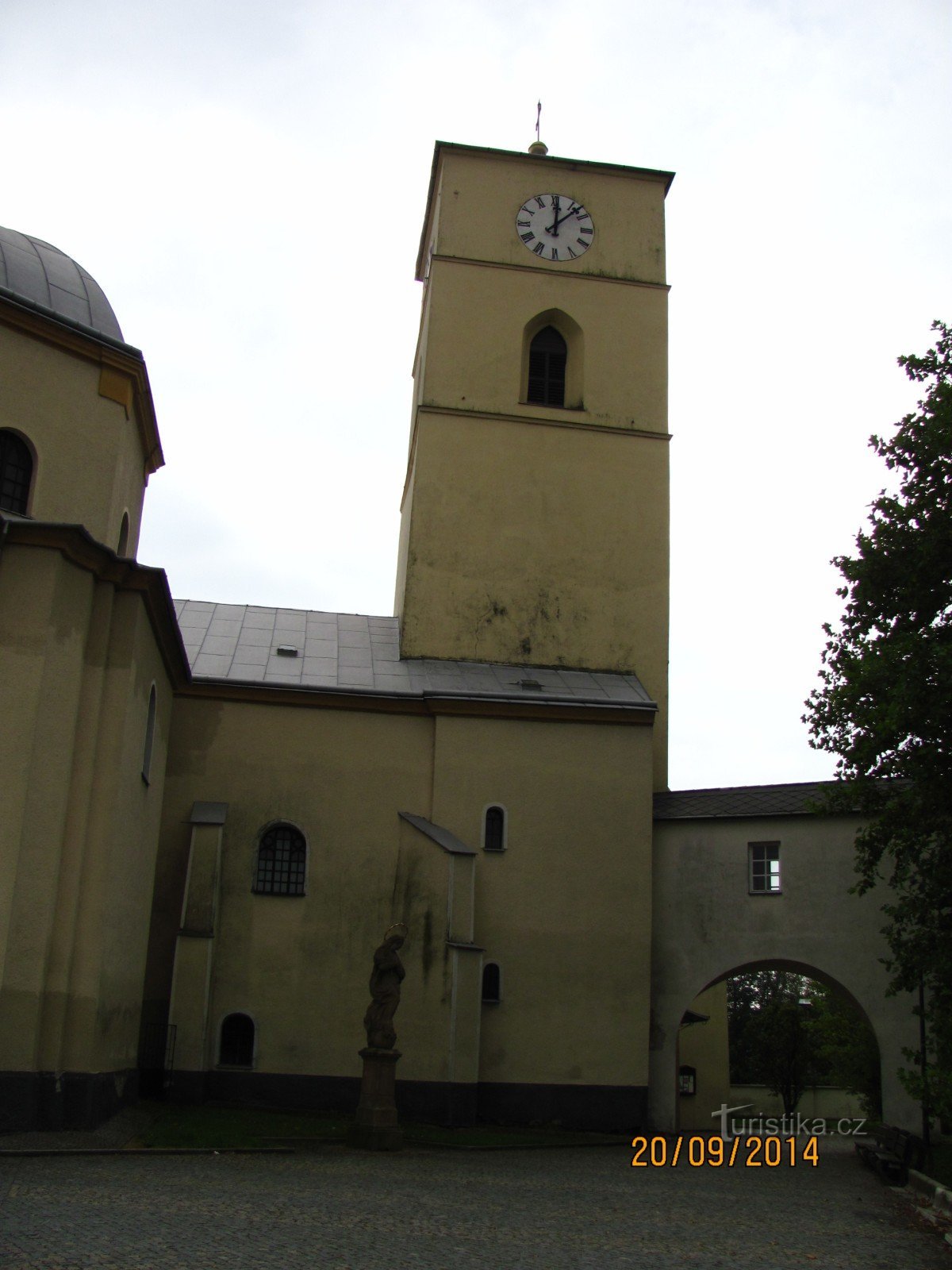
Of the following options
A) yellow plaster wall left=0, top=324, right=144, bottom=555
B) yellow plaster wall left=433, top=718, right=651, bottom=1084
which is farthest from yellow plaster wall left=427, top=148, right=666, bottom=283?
yellow plaster wall left=0, top=324, right=144, bottom=555

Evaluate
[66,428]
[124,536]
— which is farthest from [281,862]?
[66,428]

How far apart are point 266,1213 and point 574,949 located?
12.4 m

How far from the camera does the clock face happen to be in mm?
29812

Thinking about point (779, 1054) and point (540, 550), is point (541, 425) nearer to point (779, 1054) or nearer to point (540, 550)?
point (540, 550)

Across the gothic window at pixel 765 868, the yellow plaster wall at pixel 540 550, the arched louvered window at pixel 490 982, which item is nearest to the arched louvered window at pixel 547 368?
the yellow plaster wall at pixel 540 550

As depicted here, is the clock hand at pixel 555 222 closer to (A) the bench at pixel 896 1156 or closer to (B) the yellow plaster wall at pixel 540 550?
(B) the yellow plaster wall at pixel 540 550

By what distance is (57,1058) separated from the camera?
15211 mm

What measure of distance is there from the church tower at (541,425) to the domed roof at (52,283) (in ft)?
29.5

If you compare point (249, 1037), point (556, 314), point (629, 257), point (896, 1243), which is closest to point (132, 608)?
point (249, 1037)

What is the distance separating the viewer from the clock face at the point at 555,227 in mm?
29812

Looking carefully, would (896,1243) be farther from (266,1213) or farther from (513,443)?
(513,443)

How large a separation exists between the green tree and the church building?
14.4ft

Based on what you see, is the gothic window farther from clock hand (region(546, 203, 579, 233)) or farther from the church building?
clock hand (region(546, 203, 579, 233))
